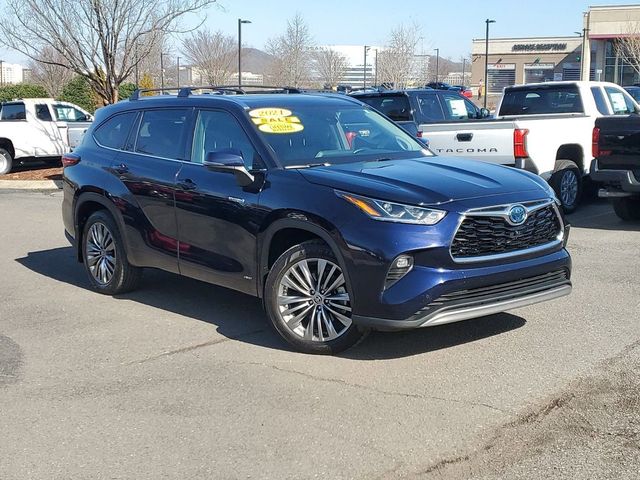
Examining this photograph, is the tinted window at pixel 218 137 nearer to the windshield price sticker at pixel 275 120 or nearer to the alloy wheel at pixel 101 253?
the windshield price sticker at pixel 275 120

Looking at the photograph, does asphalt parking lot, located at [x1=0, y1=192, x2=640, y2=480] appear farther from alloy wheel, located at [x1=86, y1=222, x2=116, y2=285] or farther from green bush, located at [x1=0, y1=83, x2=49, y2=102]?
green bush, located at [x1=0, y1=83, x2=49, y2=102]

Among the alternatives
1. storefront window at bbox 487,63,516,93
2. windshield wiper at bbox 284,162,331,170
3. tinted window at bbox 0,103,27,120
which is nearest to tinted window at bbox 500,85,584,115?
windshield wiper at bbox 284,162,331,170

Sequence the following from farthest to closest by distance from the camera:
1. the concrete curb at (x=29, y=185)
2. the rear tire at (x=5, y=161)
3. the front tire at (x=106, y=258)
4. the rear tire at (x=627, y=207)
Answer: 1. the rear tire at (x=5, y=161)
2. the concrete curb at (x=29, y=185)
3. the rear tire at (x=627, y=207)
4. the front tire at (x=106, y=258)

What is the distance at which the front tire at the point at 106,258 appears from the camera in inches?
288

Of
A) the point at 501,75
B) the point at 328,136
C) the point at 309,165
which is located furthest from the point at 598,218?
the point at 501,75

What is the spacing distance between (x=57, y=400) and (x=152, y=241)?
2.17 metres

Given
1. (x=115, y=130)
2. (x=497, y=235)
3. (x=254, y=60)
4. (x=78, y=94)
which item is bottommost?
(x=497, y=235)

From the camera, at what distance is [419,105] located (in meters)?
13.9

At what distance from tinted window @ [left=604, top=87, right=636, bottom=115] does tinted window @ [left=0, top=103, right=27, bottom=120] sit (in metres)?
13.8

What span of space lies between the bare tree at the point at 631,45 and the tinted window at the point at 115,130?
133 ft

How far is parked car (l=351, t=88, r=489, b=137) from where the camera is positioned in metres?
13.9

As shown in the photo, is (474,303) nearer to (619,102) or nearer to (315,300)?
(315,300)

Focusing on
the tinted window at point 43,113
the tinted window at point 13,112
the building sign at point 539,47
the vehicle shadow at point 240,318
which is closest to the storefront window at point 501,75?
the building sign at point 539,47

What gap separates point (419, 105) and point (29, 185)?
29.6 ft
